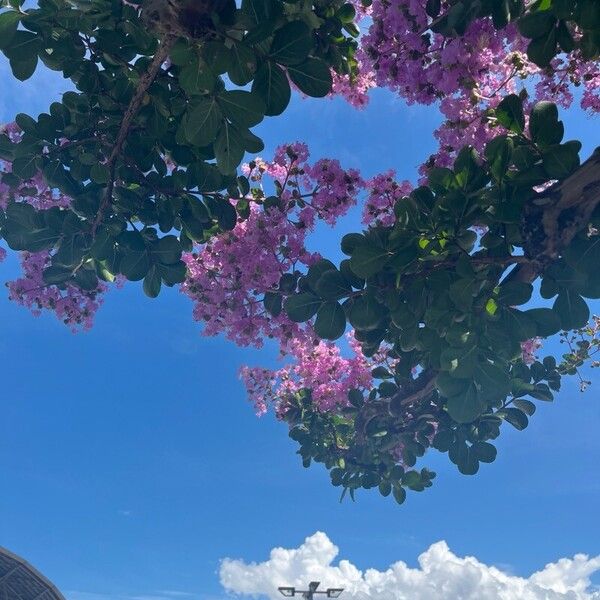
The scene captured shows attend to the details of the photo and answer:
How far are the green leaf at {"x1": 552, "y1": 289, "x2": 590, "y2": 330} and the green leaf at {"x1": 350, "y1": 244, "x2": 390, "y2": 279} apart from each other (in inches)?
43.8

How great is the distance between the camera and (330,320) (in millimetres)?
3465

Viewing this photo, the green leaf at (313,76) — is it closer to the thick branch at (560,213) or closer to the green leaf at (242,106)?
the green leaf at (242,106)

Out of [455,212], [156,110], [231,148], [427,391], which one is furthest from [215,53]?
[427,391]

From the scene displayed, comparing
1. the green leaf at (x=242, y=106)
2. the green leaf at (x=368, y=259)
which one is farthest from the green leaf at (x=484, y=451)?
the green leaf at (x=242, y=106)

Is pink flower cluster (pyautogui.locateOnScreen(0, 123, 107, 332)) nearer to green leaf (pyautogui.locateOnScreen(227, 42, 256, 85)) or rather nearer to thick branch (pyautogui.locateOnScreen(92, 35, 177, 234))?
thick branch (pyautogui.locateOnScreen(92, 35, 177, 234))

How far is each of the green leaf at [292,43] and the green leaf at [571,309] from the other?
2.06 metres

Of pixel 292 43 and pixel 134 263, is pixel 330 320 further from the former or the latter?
pixel 292 43

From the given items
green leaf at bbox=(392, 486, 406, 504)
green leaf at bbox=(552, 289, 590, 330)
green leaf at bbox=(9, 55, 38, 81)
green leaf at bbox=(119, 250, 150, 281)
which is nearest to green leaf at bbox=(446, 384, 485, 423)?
green leaf at bbox=(552, 289, 590, 330)

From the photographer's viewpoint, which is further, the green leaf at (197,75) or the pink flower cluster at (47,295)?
the pink flower cluster at (47,295)

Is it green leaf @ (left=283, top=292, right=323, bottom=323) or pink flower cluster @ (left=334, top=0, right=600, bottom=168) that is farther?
green leaf @ (left=283, top=292, right=323, bottom=323)

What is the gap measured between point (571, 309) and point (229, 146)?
2.23 metres

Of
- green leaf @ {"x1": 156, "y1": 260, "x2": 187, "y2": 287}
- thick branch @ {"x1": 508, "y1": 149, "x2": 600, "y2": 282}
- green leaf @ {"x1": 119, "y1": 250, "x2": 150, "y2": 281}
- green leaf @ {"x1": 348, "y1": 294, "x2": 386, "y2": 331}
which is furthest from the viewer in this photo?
green leaf @ {"x1": 156, "y1": 260, "x2": 187, "y2": 287}

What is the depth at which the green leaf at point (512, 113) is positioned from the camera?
2.50 metres

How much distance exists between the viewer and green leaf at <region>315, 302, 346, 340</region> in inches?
136
